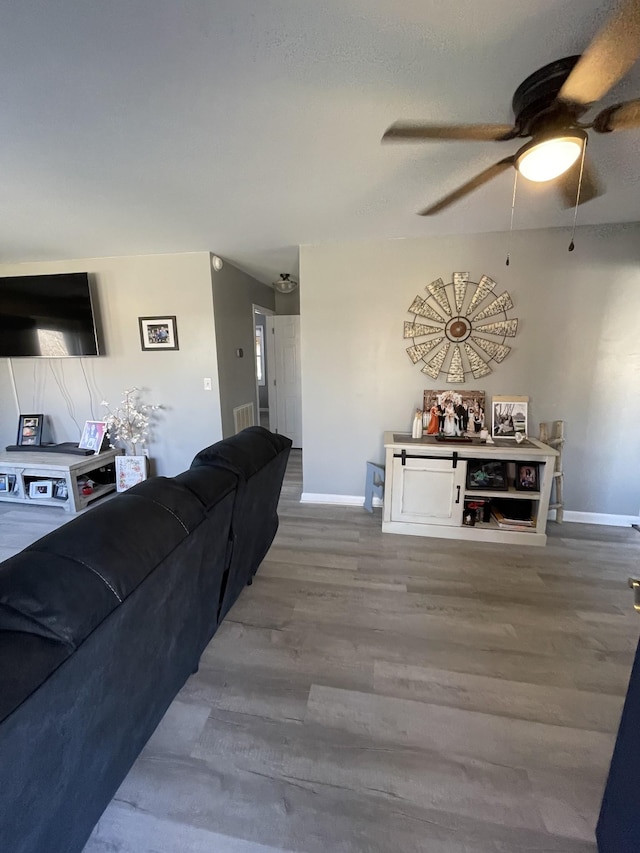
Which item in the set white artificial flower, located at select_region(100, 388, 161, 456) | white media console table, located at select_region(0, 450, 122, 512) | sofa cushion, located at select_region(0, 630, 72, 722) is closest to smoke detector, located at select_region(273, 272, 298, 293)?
white artificial flower, located at select_region(100, 388, 161, 456)

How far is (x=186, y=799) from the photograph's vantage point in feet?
3.67

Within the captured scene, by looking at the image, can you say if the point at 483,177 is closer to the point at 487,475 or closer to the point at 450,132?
the point at 450,132

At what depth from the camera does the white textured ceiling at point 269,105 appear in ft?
3.25

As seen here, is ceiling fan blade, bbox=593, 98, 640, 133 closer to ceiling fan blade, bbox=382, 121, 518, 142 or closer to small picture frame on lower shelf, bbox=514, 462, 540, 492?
ceiling fan blade, bbox=382, 121, 518, 142

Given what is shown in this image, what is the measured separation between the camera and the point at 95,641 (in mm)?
781

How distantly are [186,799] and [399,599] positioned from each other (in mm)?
1294

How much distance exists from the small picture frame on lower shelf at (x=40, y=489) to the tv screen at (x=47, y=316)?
4.24 ft

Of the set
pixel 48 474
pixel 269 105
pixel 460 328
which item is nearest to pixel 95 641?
pixel 269 105

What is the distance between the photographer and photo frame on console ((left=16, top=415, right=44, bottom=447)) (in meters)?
3.72

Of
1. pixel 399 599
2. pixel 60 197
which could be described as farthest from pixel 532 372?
pixel 60 197

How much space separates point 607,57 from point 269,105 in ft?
3.53

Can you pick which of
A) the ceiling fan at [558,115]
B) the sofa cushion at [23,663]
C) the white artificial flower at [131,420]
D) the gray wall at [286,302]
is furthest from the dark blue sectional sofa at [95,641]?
the gray wall at [286,302]

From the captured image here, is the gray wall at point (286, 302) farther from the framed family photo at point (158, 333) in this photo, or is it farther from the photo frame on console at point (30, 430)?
the photo frame on console at point (30, 430)

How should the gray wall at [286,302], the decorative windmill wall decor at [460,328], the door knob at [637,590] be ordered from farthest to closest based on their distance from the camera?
1. the gray wall at [286,302]
2. the decorative windmill wall decor at [460,328]
3. the door knob at [637,590]
